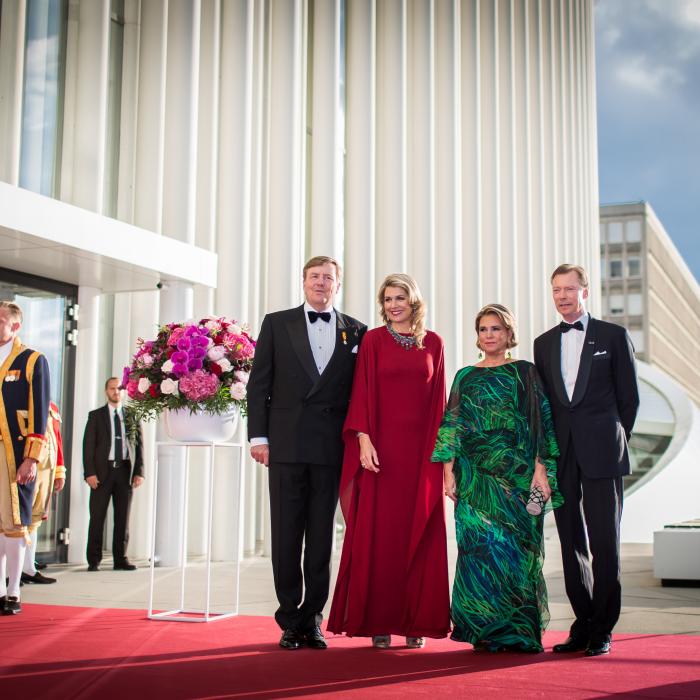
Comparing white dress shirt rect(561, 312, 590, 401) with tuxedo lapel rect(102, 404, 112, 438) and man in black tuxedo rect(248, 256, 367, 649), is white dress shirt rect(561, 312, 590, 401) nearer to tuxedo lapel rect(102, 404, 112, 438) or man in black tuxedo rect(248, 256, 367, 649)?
man in black tuxedo rect(248, 256, 367, 649)

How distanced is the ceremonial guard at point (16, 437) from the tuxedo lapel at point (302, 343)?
1.94 meters

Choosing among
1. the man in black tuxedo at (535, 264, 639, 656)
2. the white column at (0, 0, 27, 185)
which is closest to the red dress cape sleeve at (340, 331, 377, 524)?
the man in black tuxedo at (535, 264, 639, 656)

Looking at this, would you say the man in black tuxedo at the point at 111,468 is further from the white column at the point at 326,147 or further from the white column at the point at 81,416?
the white column at the point at 326,147

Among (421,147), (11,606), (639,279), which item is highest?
(639,279)

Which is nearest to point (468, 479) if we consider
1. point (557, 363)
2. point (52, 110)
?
point (557, 363)

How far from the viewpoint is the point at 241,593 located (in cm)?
759

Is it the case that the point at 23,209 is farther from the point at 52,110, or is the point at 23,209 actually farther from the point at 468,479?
the point at 468,479

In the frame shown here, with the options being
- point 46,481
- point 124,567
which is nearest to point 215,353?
point 46,481

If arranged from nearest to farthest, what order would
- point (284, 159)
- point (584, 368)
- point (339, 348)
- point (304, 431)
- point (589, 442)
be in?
point (589, 442)
point (584, 368)
point (304, 431)
point (339, 348)
point (284, 159)

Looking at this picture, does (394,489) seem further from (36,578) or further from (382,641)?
(36,578)

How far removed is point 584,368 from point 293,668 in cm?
200

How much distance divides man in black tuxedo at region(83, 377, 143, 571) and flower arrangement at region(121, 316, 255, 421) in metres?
3.16

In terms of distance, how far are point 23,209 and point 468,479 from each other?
4.30 meters

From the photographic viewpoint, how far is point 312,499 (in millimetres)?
5043
